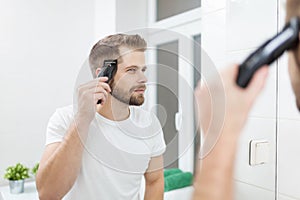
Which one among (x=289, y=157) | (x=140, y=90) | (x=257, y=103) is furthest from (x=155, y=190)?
(x=289, y=157)

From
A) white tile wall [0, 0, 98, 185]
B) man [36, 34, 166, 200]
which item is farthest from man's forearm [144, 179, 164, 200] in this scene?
white tile wall [0, 0, 98, 185]

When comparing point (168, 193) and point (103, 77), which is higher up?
point (103, 77)

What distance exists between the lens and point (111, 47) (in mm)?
600

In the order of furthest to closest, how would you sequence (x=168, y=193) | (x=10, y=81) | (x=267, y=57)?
1. (x=168, y=193)
2. (x=10, y=81)
3. (x=267, y=57)

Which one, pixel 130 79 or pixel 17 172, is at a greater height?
pixel 130 79

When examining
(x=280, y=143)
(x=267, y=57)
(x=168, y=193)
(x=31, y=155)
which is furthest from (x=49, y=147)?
(x=280, y=143)

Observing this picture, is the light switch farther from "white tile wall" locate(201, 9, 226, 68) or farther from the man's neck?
the man's neck

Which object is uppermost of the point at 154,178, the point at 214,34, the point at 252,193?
the point at 214,34

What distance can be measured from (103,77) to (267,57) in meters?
0.35

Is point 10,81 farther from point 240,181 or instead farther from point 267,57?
point 240,181

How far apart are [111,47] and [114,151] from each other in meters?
0.23

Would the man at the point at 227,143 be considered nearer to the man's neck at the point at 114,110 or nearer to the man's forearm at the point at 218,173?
the man's forearm at the point at 218,173

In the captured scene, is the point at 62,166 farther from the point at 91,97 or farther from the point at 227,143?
the point at 227,143

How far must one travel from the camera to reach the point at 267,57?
304 mm
